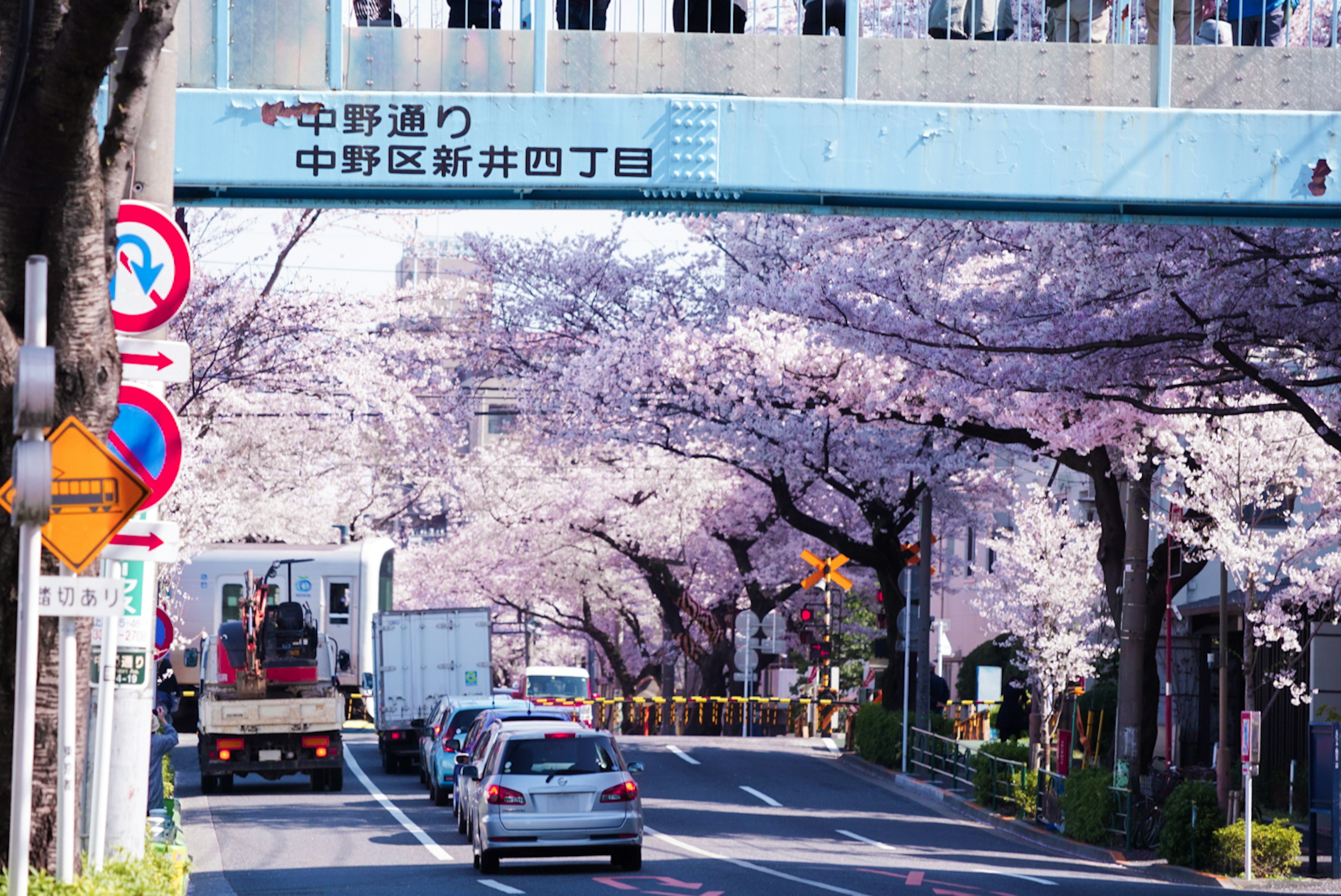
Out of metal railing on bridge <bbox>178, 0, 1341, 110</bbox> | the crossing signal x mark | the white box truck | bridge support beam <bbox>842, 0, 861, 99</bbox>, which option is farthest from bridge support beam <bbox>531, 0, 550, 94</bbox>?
the crossing signal x mark

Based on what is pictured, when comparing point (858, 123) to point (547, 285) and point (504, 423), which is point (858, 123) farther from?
point (504, 423)

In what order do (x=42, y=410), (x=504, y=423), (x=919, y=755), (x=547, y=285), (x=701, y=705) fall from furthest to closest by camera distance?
(x=504, y=423) < (x=701, y=705) < (x=547, y=285) < (x=919, y=755) < (x=42, y=410)

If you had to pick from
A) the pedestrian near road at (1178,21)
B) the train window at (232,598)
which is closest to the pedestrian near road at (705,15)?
the pedestrian near road at (1178,21)

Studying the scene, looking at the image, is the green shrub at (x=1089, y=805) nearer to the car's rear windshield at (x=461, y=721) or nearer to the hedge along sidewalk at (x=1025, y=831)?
the hedge along sidewalk at (x=1025, y=831)

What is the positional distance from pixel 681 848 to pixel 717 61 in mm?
10330

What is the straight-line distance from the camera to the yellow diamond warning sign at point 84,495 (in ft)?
24.8

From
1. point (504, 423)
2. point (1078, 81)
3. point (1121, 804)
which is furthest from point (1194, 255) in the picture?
point (504, 423)

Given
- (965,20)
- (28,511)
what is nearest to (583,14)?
(965,20)

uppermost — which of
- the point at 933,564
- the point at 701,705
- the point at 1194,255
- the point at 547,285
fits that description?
the point at 547,285

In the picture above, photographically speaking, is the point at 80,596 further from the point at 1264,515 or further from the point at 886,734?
the point at 886,734

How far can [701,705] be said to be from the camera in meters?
47.3

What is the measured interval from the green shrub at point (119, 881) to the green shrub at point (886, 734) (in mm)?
23034

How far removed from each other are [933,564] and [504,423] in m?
63.7

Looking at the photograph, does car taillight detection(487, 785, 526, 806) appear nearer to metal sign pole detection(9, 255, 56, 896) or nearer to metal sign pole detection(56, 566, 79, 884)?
Result: metal sign pole detection(56, 566, 79, 884)
